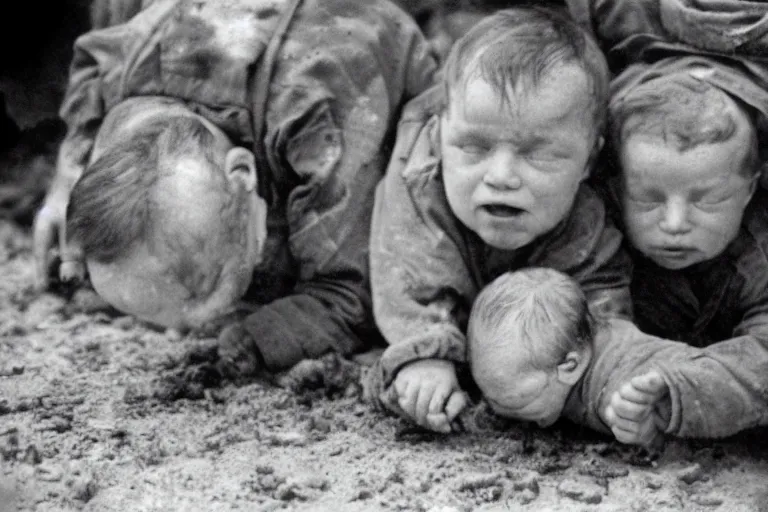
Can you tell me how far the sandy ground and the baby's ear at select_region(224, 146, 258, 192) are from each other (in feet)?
1.21

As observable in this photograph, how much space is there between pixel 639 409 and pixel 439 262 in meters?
0.44

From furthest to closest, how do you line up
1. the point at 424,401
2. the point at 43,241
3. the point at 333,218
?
the point at 43,241, the point at 333,218, the point at 424,401

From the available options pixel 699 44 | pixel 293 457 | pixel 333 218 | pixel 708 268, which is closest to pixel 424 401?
pixel 293 457

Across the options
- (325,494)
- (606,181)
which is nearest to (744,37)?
(606,181)

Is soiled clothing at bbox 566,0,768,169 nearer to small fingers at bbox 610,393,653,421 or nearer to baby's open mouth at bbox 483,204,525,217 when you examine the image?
baby's open mouth at bbox 483,204,525,217

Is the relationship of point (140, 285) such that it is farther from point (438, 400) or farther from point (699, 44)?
point (699, 44)

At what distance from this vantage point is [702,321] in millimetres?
2191

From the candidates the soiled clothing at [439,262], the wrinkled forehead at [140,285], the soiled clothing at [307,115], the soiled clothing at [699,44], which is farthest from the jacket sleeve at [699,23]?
the wrinkled forehead at [140,285]

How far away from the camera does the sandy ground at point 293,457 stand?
72.9 inches

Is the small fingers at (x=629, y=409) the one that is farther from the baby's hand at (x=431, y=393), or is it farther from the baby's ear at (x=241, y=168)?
the baby's ear at (x=241, y=168)

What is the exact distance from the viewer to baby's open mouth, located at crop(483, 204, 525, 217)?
2.00m

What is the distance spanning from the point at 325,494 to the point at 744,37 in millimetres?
1016

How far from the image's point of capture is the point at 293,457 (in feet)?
6.51

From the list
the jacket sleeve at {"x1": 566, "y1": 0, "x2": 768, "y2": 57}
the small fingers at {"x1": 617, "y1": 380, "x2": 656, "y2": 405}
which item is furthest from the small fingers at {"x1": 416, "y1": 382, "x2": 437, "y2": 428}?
the jacket sleeve at {"x1": 566, "y1": 0, "x2": 768, "y2": 57}
